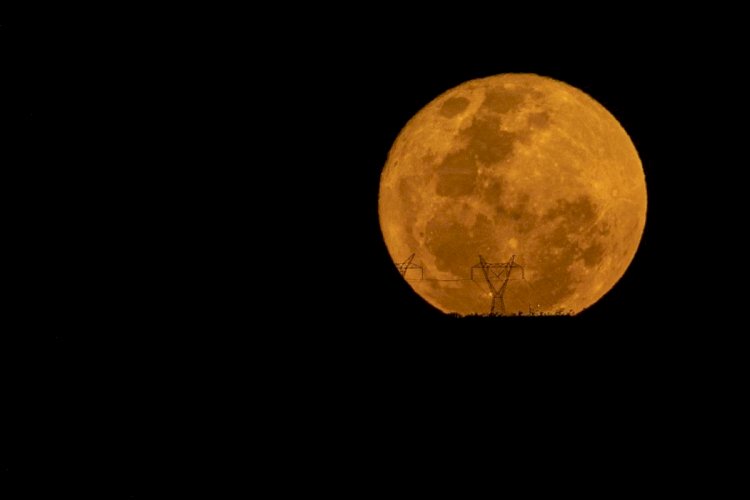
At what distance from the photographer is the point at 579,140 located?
4.89 meters

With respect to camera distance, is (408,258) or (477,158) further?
(408,258)

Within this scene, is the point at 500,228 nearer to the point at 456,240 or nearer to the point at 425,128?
the point at 456,240

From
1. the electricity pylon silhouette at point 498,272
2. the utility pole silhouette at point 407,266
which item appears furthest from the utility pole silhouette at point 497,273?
the utility pole silhouette at point 407,266

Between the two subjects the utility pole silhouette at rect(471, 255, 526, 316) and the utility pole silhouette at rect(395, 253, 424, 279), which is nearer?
the utility pole silhouette at rect(471, 255, 526, 316)

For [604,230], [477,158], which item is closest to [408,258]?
[477,158]

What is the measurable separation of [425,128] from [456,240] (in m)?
0.68

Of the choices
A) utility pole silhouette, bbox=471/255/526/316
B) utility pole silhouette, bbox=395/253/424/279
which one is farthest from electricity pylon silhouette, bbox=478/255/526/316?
utility pole silhouette, bbox=395/253/424/279

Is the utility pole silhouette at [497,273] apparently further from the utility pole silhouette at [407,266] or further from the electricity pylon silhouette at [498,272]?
the utility pole silhouette at [407,266]

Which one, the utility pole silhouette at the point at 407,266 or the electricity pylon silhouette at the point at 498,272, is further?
the utility pole silhouette at the point at 407,266

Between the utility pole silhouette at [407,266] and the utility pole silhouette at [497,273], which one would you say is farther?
the utility pole silhouette at [407,266]

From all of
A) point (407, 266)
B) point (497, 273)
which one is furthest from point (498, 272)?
point (407, 266)

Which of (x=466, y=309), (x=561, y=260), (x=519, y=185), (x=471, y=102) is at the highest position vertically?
(x=471, y=102)

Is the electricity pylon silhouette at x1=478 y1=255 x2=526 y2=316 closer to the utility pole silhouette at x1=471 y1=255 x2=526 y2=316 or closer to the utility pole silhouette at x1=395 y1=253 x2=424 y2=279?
the utility pole silhouette at x1=471 y1=255 x2=526 y2=316

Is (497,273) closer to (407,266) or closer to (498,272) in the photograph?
(498,272)
